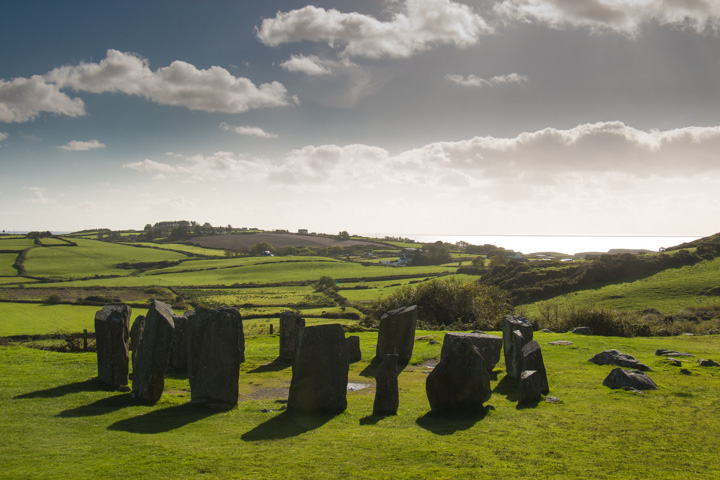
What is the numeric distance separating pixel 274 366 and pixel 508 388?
1180cm

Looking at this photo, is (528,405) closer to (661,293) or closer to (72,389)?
(72,389)

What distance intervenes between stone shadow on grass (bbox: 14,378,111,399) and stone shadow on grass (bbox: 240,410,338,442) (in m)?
7.41

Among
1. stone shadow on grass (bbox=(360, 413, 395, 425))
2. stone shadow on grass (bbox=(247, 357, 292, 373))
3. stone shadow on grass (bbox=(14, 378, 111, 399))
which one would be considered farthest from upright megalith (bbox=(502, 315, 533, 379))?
stone shadow on grass (bbox=(14, 378, 111, 399))

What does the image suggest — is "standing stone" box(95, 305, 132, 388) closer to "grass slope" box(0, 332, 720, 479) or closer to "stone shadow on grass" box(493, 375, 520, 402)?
"grass slope" box(0, 332, 720, 479)

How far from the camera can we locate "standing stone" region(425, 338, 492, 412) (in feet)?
47.9

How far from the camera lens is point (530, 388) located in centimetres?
1587

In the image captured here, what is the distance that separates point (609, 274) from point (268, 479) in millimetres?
67328

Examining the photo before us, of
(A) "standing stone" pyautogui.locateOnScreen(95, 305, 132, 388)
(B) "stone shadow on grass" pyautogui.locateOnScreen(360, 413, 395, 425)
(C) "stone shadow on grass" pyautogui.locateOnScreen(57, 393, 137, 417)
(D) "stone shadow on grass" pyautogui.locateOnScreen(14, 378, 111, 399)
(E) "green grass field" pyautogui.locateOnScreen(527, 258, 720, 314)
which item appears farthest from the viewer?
(E) "green grass field" pyautogui.locateOnScreen(527, 258, 720, 314)

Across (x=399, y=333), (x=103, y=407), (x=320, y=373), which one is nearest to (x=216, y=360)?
(x=320, y=373)

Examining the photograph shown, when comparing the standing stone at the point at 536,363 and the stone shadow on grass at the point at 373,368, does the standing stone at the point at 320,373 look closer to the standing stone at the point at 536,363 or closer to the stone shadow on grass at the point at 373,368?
the standing stone at the point at 536,363

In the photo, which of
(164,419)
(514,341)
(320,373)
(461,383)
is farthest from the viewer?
(514,341)

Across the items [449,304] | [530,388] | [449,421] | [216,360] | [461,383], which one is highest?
[216,360]

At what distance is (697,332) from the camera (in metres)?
36.5

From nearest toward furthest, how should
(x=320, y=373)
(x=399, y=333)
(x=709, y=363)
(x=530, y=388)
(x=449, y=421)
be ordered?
1. (x=449, y=421)
2. (x=320, y=373)
3. (x=530, y=388)
4. (x=709, y=363)
5. (x=399, y=333)
